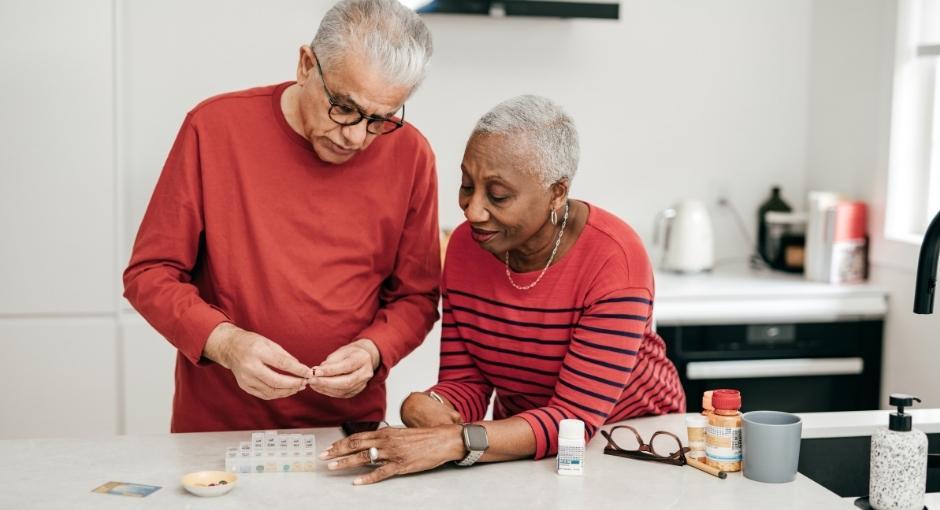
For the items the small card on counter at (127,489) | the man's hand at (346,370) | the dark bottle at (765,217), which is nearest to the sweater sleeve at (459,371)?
the man's hand at (346,370)

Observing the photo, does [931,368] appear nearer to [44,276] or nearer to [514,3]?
[514,3]

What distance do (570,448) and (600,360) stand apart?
192mm

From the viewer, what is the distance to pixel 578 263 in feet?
5.96

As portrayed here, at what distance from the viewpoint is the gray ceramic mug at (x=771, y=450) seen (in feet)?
5.17

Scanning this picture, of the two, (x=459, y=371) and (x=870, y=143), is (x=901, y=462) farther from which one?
(x=870, y=143)

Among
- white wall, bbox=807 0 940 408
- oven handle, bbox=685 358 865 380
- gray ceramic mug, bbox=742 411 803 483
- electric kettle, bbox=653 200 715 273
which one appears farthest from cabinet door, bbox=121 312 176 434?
white wall, bbox=807 0 940 408

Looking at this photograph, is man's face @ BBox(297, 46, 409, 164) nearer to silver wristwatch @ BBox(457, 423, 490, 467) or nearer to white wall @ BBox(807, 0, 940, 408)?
silver wristwatch @ BBox(457, 423, 490, 467)

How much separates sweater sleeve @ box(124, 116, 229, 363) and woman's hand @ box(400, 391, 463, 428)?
14.2 inches

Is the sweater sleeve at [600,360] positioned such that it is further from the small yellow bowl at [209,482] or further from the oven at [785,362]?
the oven at [785,362]

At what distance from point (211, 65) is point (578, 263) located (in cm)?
179

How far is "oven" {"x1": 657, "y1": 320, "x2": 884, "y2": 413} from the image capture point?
3.24 m

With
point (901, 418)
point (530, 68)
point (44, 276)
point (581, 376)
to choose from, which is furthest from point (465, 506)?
point (530, 68)

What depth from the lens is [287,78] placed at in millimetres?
3217

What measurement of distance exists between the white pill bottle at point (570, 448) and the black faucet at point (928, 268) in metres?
0.53
